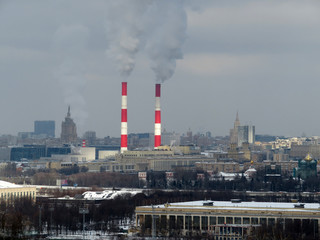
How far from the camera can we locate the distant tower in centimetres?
17979

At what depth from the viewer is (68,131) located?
180m

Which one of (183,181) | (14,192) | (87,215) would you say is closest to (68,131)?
(183,181)

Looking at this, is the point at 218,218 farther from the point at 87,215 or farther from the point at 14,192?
the point at 14,192

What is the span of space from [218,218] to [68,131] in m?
124

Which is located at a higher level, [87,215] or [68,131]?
[68,131]

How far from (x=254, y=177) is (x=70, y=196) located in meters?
28.3

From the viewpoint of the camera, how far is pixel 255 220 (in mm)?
57031

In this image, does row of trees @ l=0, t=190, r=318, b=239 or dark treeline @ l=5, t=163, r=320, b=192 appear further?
dark treeline @ l=5, t=163, r=320, b=192

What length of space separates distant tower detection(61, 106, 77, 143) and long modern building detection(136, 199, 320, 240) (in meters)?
121

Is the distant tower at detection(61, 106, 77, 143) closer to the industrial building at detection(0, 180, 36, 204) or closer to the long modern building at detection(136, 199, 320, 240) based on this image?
the industrial building at detection(0, 180, 36, 204)

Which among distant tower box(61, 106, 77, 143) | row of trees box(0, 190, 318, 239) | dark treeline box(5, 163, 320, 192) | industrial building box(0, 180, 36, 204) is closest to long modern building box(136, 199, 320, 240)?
row of trees box(0, 190, 318, 239)

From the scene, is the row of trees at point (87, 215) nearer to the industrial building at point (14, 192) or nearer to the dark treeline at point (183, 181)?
the industrial building at point (14, 192)

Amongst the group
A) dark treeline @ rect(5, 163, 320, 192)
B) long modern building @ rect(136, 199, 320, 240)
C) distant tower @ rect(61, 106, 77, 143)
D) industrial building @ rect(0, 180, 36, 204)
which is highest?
distant tower @ rect(61, 106, 77, 143)

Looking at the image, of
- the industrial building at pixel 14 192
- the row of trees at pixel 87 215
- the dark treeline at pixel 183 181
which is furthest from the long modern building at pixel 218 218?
the dark treeline at pixel 183 181
